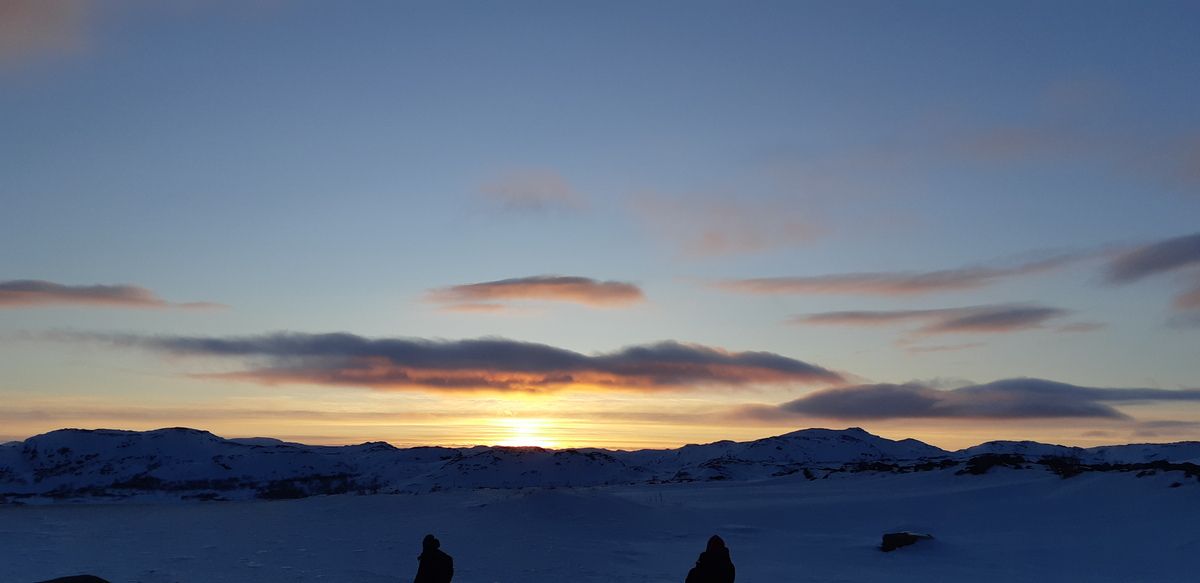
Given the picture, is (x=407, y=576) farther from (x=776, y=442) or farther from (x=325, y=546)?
(x=776, y=442)

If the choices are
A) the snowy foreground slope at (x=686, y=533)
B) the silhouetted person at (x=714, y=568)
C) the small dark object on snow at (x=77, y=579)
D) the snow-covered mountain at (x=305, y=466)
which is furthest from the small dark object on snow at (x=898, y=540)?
the snow-covered mountain at (x=305, y=466)

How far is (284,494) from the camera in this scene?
9894 cm

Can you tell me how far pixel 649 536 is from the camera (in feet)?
109

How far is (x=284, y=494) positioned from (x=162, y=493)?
1186 cm

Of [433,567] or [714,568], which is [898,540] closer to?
[714,568]

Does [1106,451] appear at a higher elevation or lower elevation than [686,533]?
higher

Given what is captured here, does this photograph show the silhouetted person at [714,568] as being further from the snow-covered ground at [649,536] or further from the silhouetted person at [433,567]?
the snow-covered ground at [649,536]

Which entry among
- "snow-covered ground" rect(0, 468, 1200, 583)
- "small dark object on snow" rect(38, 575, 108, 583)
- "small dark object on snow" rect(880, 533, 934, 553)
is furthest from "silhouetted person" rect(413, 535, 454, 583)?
"small dark object on snow" rect(880, 533, 934, 553)

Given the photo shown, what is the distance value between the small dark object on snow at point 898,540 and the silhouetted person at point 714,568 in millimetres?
17396

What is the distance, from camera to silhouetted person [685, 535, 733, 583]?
1366 cm

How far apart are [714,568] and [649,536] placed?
66.1ft

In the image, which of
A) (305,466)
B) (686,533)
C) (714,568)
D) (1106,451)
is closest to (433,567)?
(714,568)

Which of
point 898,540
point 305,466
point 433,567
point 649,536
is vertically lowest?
point 649,536

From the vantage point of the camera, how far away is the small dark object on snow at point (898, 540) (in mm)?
29219
